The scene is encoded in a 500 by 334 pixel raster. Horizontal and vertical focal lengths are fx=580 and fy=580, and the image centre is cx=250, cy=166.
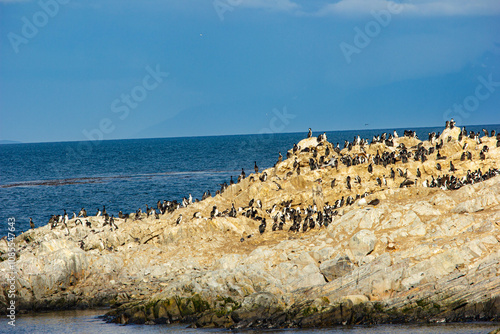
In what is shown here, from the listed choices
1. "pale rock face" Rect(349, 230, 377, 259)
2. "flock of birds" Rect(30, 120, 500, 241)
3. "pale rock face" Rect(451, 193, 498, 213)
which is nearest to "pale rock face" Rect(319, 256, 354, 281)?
"pale rock face" Rect(349, 230, 377, 259)

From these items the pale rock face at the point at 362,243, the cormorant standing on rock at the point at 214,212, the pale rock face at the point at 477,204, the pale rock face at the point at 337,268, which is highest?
the pale rock face at the point at 477,204

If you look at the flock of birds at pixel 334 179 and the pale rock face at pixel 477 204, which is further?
the flock of birds at pixel 334 179

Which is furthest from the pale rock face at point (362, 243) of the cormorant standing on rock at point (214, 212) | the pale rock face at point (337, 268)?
the cormorant standing on rock at point (214, 212)

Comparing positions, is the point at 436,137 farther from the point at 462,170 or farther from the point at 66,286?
the point at 66,286

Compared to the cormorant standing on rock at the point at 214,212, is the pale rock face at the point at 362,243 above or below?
below

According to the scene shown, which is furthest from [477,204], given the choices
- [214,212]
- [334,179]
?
[214,212]

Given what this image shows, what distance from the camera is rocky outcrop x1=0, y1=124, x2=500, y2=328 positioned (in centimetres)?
2492

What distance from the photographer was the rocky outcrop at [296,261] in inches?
981

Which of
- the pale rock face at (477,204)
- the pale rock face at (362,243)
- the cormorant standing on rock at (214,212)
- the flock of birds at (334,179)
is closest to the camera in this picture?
the pale rock face at (362,243)

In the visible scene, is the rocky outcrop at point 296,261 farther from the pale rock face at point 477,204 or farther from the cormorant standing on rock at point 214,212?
the cormorant standing on rock at point 214,212

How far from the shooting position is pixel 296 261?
29219mm

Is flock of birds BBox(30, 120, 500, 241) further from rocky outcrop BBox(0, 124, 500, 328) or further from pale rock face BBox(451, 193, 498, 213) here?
pale rock face BBox(451, 193, 498, 213)

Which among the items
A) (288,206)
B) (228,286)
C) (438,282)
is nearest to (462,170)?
(288,206)

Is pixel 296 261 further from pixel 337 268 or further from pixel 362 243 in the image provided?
pixel 362 243
